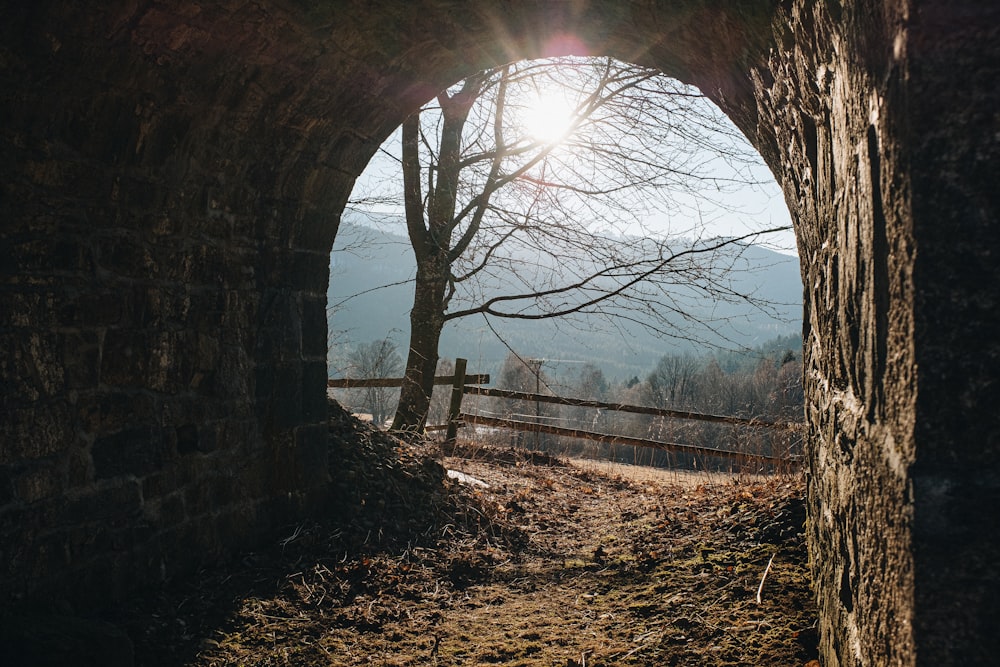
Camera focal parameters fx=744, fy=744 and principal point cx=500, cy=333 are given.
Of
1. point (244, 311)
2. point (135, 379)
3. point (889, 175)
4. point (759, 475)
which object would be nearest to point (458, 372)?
point (759, 475)

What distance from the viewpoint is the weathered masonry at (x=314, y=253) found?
1.35 m

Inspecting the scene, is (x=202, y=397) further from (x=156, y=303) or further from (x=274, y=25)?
(x=274, y=25)

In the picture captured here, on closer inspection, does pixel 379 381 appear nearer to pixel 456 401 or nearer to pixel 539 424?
pixel 456 401

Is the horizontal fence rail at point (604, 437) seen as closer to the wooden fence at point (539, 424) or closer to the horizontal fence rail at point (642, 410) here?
the wooden fence at point (539, 424)

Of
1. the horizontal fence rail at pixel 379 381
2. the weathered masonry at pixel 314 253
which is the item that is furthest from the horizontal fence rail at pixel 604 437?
the weathered masonry at pixel 314 253

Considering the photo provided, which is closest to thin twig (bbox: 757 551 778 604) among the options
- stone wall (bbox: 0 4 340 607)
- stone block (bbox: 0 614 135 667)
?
stone block (bbox: 0 614 135 667)

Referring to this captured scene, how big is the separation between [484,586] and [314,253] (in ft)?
7.28

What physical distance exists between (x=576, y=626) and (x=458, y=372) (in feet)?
23.1

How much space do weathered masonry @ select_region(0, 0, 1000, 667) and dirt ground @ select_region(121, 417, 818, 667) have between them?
33cm

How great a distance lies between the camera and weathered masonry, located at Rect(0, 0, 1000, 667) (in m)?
1.35

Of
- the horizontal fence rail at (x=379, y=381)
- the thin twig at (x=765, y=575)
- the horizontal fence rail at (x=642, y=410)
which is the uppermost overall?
the horizontal fence rail at (x=379, y=381)

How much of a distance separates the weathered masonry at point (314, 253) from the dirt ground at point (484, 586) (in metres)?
0.33

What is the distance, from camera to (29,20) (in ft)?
8.57

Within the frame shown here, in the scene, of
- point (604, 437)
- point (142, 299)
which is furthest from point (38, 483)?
point (604, 437)
